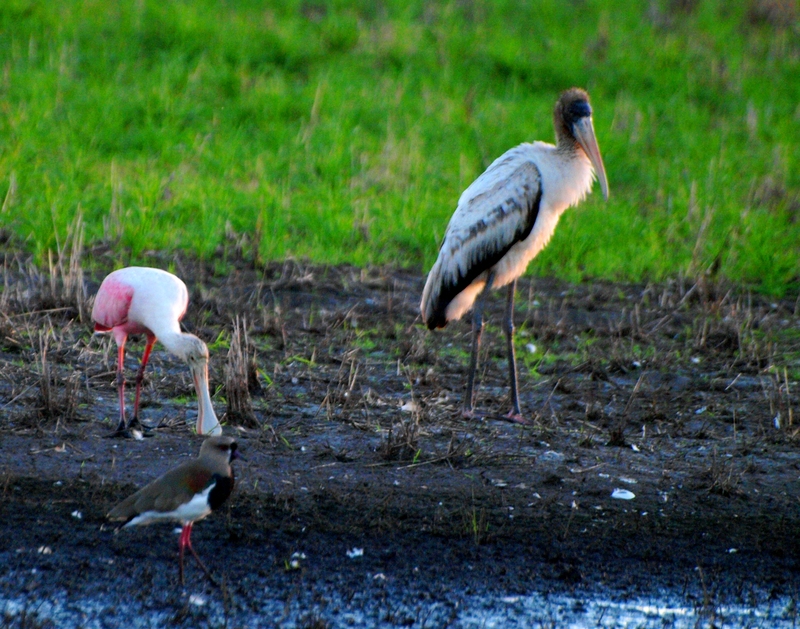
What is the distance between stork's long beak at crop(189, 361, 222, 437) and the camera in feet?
15.6

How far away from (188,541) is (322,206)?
509cm

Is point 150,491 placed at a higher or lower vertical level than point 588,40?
lower

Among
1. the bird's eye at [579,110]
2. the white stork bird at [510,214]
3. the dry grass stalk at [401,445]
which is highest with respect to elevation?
the bird's eye at [579,110]

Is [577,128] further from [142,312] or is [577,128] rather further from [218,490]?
[218,490]

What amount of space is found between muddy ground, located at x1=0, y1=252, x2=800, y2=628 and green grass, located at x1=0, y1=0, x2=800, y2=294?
962mm

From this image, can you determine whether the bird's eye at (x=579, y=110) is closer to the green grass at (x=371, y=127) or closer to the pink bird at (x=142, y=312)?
the green grass at (x=371, y=127)

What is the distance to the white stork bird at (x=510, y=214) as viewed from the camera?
20.1 feet

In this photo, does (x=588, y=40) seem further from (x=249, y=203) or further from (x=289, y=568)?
(x=289, y=568)

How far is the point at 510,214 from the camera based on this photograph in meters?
6.13

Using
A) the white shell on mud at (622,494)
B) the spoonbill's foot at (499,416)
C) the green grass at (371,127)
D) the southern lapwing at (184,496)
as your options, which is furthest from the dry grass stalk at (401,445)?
the green grass at (371,127)

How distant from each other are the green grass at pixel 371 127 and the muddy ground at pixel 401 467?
96 centimetres

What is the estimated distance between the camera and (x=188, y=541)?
3.98 meters

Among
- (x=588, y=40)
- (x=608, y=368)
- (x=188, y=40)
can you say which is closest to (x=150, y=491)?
(x=608, y=368)

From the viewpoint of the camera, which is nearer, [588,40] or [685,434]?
[685,434]
